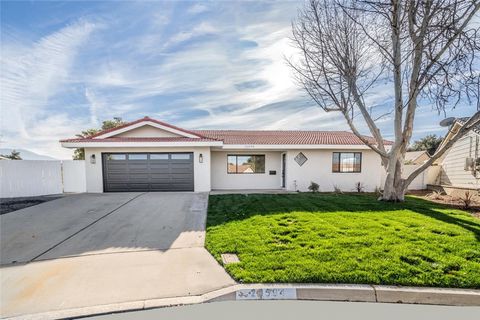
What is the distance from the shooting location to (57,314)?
2918 millimetres

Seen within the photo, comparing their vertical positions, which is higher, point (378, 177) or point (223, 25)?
point (223, 25)

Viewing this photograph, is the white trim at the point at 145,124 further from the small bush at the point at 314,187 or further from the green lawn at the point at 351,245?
the small bush at the point at 314,187

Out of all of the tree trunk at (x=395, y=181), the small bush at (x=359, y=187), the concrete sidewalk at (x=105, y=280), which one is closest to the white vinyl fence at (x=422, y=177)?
the small bush at (x=359, y=187)

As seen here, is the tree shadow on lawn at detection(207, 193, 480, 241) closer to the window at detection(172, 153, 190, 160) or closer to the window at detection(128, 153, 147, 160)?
the window at detection(172, 153, 190, 160)

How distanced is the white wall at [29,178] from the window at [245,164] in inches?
389

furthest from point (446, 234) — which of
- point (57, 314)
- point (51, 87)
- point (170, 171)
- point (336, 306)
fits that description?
point (51, 87)

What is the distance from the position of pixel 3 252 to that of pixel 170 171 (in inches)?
313

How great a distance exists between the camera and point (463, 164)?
12.8 meters

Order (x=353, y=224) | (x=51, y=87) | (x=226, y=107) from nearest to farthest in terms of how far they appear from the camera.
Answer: (x=353, y=224) → (x=51, y=87) → (x=226, y=107)

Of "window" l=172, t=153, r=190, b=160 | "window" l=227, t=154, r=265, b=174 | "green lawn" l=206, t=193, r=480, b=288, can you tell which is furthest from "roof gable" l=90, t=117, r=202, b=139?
"green lawn" l=206, t=193, r=480, b=288

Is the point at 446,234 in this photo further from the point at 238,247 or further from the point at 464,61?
the point at 464,61

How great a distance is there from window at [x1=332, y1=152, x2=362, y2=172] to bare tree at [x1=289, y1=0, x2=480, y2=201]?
372cm

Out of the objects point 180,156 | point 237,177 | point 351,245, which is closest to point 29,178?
point 180,156

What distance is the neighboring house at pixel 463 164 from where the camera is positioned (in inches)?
468
